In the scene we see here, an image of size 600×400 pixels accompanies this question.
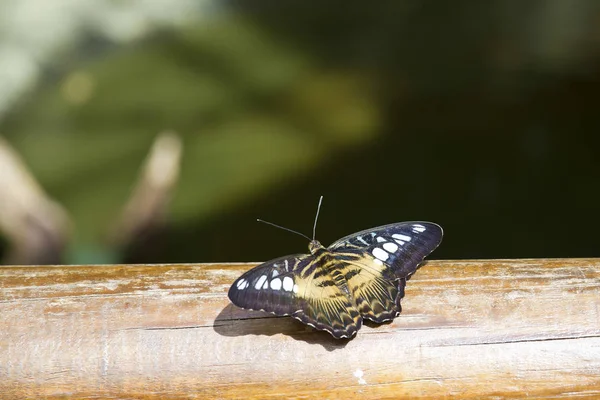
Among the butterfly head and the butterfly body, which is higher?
the butterfly body

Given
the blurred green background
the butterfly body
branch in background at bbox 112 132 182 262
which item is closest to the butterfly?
the butterfly body

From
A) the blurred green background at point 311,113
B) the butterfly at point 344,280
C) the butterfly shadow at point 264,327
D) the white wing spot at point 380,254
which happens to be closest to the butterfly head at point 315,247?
the butterfly at point 344,280

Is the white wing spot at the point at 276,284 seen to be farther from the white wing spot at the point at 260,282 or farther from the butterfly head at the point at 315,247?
the butterfly head at the point at 315,247

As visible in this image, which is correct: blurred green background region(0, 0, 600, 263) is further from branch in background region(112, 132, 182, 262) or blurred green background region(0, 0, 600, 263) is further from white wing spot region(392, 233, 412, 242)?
white wing spot region(392, 233, 412, 242)

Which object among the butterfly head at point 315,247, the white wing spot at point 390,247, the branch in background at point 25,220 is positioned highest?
the white wing spot at point 390,247

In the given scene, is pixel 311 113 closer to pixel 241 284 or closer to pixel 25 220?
pixel 25 220

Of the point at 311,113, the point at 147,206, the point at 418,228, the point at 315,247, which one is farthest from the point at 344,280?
the point at 311,113

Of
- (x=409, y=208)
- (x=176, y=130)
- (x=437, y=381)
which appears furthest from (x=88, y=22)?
(x=437, y=381)
